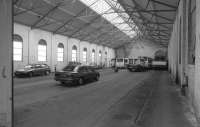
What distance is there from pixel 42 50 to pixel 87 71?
10805 millimetres

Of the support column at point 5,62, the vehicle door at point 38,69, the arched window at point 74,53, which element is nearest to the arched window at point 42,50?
the vehicle door at point 38,69

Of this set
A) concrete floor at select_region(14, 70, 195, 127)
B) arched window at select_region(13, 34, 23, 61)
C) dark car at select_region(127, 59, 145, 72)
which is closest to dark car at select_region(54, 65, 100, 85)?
concrete floor at select_region(14, 70, 195, 127)

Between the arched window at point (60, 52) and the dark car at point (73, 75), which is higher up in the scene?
the arched window at point (60, 52)

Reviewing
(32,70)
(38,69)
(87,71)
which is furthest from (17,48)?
(87,71)

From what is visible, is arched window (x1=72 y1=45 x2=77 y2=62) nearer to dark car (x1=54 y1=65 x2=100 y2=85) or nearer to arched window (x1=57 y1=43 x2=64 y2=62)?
arched window (x1=57 y1=43 x2=64 y2=62)

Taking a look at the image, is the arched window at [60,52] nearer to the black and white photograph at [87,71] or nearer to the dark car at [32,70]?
the black and white photograph at [87,71]

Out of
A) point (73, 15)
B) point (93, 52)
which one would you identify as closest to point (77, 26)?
point (73, 15)

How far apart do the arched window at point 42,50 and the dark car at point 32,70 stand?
221 cm

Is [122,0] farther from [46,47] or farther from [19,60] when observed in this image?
[19,60]

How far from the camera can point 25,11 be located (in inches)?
645

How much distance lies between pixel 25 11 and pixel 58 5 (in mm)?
3242

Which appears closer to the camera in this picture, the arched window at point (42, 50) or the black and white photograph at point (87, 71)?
the black and white photograph at point (87, 71)

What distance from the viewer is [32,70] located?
59.1 ft

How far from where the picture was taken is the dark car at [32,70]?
56.7 feet
